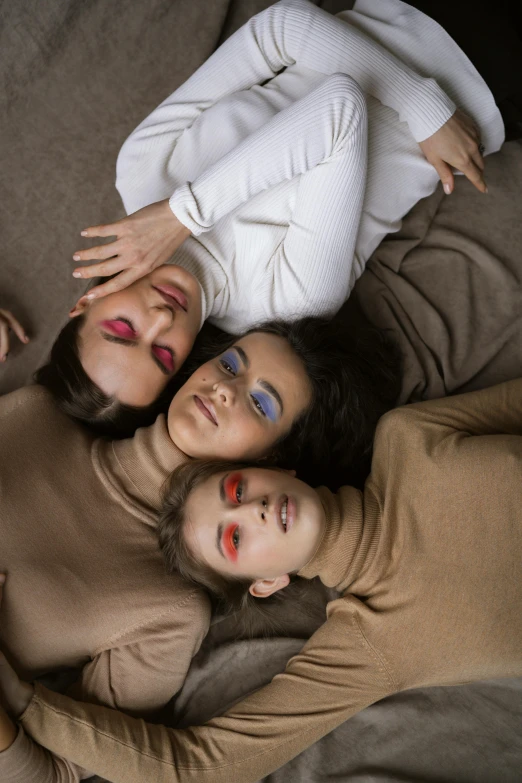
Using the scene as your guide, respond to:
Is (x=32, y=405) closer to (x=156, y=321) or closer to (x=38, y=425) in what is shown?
(x=38, y=425)

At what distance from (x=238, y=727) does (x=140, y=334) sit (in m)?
1.05

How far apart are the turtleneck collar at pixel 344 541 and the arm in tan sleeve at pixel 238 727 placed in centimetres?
10

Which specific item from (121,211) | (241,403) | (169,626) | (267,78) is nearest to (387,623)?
(169,626)

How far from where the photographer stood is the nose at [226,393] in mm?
1644

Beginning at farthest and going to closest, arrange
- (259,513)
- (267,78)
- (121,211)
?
(121,211)
(267,78)
(259,513)

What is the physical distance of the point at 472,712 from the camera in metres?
1.75

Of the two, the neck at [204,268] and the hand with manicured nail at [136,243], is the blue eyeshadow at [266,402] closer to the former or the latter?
the neck at [204,268]

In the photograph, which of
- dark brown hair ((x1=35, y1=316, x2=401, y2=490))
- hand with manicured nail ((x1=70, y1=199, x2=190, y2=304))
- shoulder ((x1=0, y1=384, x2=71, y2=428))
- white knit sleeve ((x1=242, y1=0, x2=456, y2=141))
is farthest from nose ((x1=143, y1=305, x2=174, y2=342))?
white knit sleeve ((x1=242, y1=0, x2=456, y2=141))

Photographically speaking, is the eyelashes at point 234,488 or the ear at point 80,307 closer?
the eyelashes at point 234,488

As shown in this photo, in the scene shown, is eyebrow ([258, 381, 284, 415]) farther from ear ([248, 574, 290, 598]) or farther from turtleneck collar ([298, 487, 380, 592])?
ear ([248, 574, 290, 598])

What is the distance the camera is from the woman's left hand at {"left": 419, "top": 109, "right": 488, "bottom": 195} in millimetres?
1850

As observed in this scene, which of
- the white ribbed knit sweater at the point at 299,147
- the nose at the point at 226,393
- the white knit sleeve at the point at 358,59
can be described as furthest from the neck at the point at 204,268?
the white knit sleeve at the point at 358,59

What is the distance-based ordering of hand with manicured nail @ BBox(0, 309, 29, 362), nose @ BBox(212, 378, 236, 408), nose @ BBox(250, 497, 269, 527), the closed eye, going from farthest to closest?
1. hand with manicured nail @ BBox(0, 309, 29, 362)
2. the closed eye
3. nose @ BBox(212, 378, 236, 408)
4. nose @ BBox(250, 497, 269, 527)

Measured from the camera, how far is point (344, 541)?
168 centimetres
